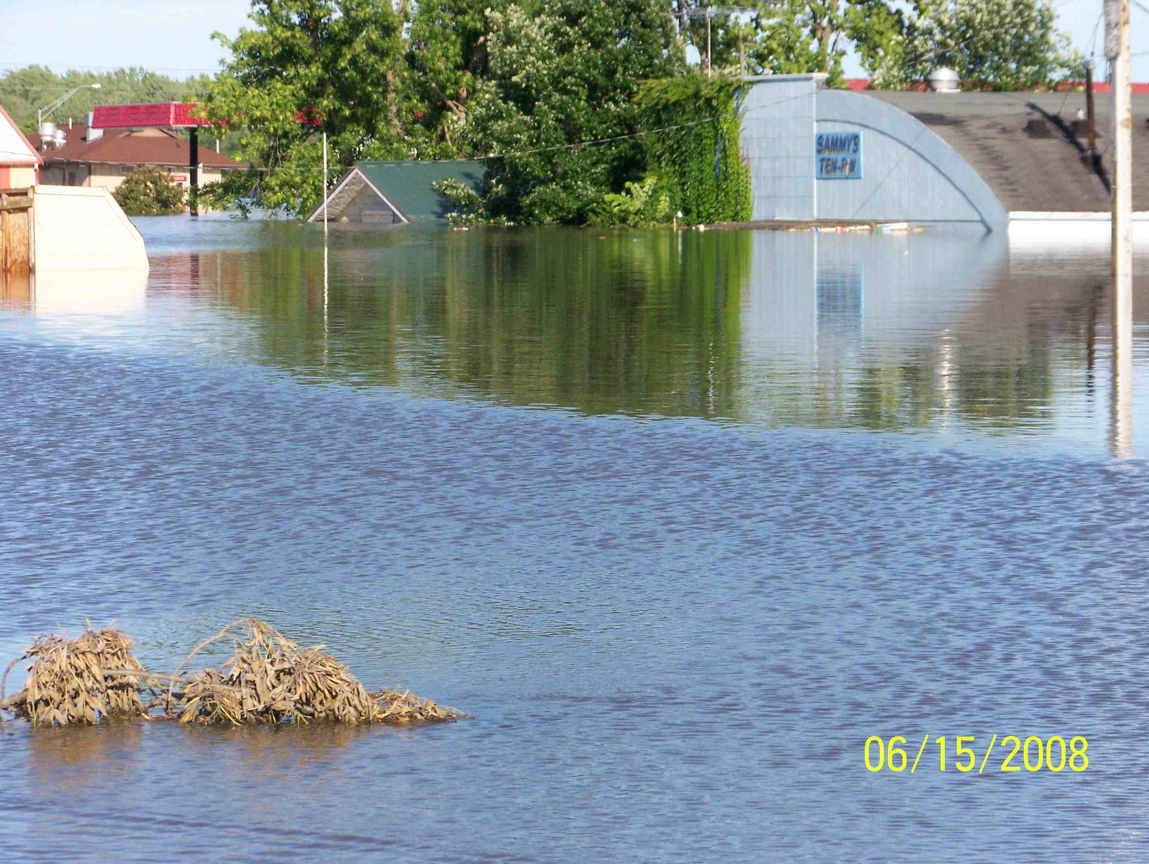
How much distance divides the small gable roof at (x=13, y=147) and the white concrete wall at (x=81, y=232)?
26843 millimetres

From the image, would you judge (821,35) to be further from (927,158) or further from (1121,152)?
(1121,152)

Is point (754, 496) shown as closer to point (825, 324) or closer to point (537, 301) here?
point (825, 324)

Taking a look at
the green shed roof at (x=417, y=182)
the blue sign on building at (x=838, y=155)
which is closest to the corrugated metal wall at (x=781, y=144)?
the blue sign on building at (x=838, y=155)

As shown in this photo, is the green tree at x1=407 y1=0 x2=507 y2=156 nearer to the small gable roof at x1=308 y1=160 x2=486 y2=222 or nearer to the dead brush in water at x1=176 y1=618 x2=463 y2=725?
the small gable roof at x1=308 y1=160 x2=486 y2=222

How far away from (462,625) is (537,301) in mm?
20527

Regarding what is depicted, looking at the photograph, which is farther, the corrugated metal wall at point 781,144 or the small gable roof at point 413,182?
the small gable roof at point 413,182

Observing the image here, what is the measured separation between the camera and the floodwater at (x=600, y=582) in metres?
5.58

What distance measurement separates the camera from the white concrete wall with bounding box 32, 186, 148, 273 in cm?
3447

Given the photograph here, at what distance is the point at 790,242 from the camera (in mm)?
51656

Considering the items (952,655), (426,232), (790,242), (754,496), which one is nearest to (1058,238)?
(790,242)

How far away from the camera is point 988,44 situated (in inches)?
3974

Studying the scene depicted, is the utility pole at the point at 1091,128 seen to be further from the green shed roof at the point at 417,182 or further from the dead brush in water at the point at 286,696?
the dead brush in water at the point at 286,696
